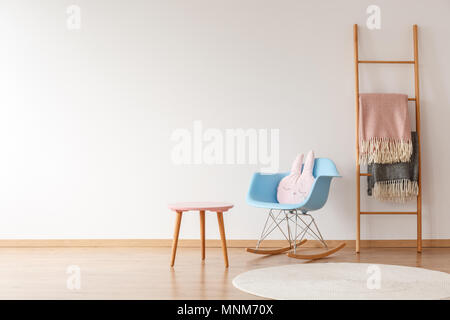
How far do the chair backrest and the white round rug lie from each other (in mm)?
490

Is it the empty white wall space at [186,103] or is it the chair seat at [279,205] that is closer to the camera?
the chair seat at [279,205]

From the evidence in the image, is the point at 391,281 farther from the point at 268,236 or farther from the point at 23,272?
the point at 23,272

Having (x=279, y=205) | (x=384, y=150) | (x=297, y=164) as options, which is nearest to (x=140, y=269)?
(x=279, y=205)

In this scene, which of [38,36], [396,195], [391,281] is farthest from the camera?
[38,36]

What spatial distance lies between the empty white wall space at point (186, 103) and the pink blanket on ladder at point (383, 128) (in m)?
0.15

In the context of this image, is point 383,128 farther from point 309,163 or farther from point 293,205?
point 293,205

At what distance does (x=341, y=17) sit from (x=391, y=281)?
2267 mm

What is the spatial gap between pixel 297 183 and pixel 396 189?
2.60 ft

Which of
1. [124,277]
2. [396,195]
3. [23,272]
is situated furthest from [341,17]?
[23,272]

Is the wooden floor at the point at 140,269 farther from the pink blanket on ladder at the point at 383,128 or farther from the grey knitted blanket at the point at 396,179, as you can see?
the pink blanket on ladder at the point at 383,128

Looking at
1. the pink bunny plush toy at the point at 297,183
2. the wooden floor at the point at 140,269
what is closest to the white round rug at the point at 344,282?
the wooden floor at the point at 140,269

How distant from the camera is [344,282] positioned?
2.49m

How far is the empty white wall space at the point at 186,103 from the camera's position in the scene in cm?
390
